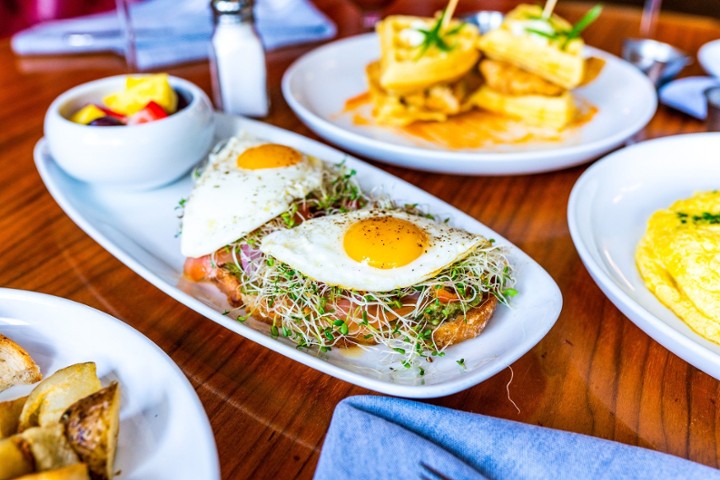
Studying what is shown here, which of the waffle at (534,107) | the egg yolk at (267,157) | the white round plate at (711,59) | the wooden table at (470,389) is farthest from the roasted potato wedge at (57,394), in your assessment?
the white round plate at (711,59)

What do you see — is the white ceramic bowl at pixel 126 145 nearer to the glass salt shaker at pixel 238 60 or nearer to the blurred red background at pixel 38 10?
the glass salt shaker at pixel 238 60

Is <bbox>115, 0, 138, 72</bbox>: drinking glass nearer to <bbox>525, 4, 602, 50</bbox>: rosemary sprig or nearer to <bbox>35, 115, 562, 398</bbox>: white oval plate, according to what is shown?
<bbox>35, 115, 562, 398</bbox>: white oval plate

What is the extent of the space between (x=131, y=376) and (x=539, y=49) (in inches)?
79.9

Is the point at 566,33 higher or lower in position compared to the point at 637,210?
higher

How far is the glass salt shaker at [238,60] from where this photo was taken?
2.27 m

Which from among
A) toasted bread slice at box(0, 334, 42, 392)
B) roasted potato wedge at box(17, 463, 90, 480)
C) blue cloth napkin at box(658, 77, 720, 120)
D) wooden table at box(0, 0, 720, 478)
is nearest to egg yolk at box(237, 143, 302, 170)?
wooden table at box(0, 0, 720, 478)

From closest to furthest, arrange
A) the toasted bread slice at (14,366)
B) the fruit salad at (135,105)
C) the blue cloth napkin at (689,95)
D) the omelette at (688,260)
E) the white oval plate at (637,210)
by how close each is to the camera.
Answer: the toasted bread slice at (14,366) < the white oval plate at (637,210) < the omelette at (688,260) < the fruit salad at (135,105) < the blue cloth napkin at (689,95)

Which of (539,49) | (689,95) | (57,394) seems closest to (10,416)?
(57,394)

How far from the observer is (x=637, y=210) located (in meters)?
1.87

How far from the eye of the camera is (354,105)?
2.61m

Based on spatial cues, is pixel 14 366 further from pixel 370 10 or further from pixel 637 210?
pixel 370 10

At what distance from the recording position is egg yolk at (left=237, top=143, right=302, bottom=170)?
5.79ft

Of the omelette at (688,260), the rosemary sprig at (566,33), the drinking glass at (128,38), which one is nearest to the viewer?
the omelette at (688,260)

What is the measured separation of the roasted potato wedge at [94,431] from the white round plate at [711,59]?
2.78 meters
